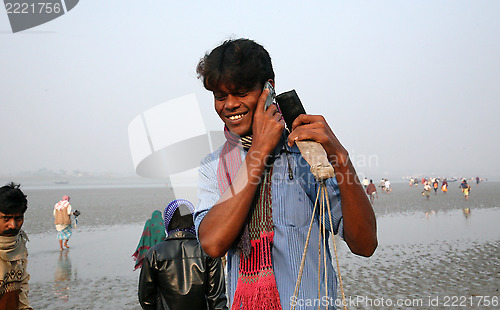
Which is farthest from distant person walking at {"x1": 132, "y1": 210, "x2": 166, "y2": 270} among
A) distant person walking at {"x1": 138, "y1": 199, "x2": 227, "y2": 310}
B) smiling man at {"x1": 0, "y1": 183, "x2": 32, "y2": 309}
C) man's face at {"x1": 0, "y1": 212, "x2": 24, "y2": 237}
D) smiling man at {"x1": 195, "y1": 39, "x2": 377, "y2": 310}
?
smiling man at {"x1": 195, "y1": 39, "x2": 377, "y2": 310}

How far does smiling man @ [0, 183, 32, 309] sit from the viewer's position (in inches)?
159

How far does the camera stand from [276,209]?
1.56 meters

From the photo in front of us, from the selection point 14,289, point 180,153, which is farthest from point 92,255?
point 180,153

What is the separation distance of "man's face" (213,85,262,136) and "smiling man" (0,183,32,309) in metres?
3.52

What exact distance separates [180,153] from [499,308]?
Result: 8.00 m

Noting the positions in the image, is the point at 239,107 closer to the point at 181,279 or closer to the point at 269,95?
the point at 269,95

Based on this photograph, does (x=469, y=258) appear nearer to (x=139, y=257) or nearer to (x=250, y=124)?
(x=139, y=257)

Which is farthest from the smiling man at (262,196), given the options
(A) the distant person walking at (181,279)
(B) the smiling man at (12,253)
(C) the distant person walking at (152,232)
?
(C) the distant person walking at (152,232)

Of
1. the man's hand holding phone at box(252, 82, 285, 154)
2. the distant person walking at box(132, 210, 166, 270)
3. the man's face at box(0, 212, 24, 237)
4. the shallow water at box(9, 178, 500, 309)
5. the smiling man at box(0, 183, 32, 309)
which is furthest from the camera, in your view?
the shallow water at box(9, 178, 500, 309)

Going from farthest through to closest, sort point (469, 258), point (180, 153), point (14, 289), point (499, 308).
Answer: point (469, 258), point (499, 308), point (14, 289), point (180, 153)

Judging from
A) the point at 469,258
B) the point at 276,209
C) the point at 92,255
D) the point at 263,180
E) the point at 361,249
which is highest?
the point at 263,180

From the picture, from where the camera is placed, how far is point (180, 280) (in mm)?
3596

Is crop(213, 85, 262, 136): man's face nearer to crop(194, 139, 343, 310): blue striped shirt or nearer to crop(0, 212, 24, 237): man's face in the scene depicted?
crop(194, 139, 343, 310): blue striped shirt

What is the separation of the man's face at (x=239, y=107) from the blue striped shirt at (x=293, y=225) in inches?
7.0
